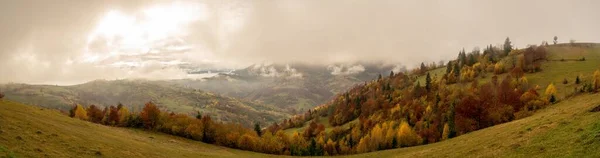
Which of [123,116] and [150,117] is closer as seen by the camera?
[123,116]

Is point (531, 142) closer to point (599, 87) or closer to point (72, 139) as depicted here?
Answer: point (72, 139)

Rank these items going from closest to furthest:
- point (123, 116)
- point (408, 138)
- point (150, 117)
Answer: point (123, 116) → point (150, 117) → point (408, 138)

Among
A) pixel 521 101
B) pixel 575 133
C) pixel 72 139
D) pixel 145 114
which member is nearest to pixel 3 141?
pixel 72 139

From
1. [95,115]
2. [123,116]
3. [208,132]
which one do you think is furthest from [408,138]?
[95,115]

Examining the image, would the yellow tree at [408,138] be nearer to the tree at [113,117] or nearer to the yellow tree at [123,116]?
the yellow tree at [123,116]

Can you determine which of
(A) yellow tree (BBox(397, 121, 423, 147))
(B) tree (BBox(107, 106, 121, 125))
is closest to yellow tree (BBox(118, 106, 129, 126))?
(B) tree (BBox(107, 106, 121, 125))

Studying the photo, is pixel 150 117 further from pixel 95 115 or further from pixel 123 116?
pixel 95 115

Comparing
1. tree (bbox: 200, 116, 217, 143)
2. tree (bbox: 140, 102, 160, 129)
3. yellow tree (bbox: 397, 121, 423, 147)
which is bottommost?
yellow tree (bbox: 397, 121, 423, 147)

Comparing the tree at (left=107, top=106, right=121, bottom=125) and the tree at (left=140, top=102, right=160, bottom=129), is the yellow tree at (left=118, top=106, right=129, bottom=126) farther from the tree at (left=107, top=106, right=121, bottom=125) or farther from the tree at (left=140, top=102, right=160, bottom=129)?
the tree at (left=140, top=102, right=160, bottom=129)

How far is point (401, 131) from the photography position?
130 meters

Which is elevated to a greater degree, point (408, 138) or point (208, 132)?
point (208, 132)

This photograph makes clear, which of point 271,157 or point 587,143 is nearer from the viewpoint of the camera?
point 587,143

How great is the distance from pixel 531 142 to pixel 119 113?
111388 millimetres

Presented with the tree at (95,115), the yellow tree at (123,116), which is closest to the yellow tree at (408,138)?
the yellow tree at (123,116)
